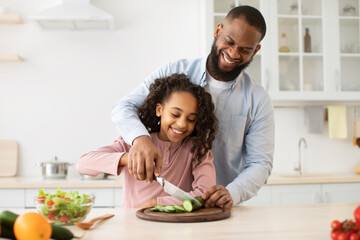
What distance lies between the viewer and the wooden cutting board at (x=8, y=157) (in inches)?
131

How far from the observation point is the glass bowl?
1.16 metres

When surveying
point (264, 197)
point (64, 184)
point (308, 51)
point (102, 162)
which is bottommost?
point (264, 197)

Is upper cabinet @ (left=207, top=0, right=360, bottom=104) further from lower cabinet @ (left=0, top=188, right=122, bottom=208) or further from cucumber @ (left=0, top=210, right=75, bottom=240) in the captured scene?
cucumber @ (left=0, top=210, right=75, bottom=240)

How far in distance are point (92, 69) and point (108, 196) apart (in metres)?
1.13

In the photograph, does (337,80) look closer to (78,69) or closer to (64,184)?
(78,69)

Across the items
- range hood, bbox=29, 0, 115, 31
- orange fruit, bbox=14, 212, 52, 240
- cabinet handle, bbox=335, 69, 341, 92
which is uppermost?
range hood, bbox=29, 0, 115, 31

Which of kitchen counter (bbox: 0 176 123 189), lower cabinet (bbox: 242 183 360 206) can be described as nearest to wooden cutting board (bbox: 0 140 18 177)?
kitchen counter (bbox: 0 176 123 189)

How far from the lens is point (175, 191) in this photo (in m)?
1.38

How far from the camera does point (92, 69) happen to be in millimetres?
3502

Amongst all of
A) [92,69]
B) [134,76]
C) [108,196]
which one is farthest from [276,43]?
[108,196]

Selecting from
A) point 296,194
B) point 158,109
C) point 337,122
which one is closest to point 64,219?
point 158,109

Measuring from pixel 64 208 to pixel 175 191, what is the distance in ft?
1.22

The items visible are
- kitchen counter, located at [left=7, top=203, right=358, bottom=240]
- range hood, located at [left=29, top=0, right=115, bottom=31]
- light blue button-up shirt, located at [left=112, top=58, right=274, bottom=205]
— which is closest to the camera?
kitchen counter, located at [left=7, top=203, right=358, bottom=240]

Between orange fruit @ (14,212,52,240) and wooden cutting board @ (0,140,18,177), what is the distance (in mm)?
2616
